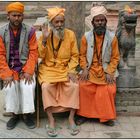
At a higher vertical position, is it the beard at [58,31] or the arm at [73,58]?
the beard at [58,31]

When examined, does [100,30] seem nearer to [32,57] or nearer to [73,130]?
[32,57]

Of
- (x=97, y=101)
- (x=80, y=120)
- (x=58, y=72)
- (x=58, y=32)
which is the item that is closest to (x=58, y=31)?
(x=58, y=32)

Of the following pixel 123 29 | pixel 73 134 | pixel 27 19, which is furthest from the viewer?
pixel 27 19

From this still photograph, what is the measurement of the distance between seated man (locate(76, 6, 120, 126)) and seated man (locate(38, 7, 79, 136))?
6.9 inches

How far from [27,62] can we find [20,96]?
1.56 ft

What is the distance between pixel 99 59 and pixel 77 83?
1.60 ft

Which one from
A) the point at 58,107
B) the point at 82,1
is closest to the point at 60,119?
the point at 58,107

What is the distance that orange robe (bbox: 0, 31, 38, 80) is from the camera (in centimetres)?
564

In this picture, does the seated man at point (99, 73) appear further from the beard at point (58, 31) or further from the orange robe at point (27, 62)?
the orange robe at point (27, 62)

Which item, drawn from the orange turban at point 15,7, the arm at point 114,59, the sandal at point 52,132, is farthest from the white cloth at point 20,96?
the arm at point 114,59

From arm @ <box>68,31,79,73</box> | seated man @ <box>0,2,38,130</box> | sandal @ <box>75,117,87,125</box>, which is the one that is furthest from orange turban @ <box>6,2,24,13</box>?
sandal @ <box>75,117,87,125</box>

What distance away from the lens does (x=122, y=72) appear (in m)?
6.20

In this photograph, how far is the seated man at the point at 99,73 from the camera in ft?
19.2

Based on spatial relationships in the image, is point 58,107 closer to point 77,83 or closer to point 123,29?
point 77,83
